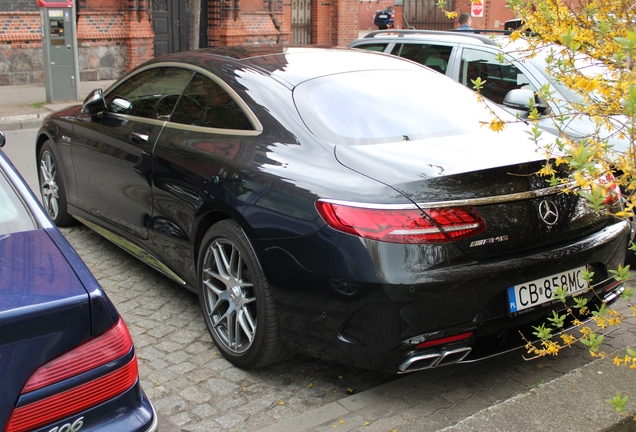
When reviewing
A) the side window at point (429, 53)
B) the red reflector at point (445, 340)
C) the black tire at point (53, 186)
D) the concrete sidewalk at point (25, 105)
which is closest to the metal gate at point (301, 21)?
the concrete sidewalk at point (25, 105)

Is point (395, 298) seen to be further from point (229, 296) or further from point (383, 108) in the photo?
point (383, 108)

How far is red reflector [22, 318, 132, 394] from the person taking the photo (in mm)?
2117

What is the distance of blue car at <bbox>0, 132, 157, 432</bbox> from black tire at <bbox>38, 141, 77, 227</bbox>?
362 centimetres

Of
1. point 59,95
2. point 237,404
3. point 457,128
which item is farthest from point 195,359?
point 59,95

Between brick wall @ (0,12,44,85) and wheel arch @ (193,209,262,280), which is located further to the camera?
brick wall @ (0,12,44,85)

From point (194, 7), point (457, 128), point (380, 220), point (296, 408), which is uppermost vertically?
point (194, 7)

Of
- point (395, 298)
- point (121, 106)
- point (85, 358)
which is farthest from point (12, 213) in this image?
point (121, 106)

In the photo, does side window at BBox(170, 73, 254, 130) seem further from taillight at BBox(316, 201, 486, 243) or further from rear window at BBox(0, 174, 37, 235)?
rear window at BBox(0, 174, 37, 235)

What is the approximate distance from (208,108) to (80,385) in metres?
2.47

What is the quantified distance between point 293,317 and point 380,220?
0.68 m

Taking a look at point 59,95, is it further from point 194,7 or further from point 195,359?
point 195,359

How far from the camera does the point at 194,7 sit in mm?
15938

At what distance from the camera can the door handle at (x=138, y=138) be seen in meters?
4.70

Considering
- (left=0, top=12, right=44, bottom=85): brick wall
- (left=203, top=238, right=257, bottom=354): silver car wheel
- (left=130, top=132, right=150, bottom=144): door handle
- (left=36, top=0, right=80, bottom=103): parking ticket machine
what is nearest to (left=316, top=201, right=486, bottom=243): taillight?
(left=203, top=238, right=257, bottom=354): silver car wheel
